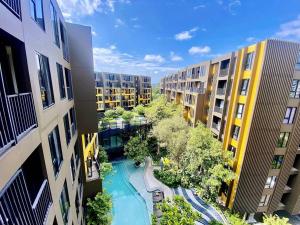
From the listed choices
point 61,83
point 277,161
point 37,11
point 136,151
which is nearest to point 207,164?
point 277,161

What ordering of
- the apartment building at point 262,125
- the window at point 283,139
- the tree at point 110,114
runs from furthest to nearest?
the tree at point 110,114
the window at point 283,139
the apartment building at point 262,125

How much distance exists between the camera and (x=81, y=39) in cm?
987

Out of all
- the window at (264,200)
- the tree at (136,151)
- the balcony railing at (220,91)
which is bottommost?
the window at (264,200)

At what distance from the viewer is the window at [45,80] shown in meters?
4.75

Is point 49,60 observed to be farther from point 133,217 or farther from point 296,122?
point 296,122

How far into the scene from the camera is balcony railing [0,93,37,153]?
2.50 m

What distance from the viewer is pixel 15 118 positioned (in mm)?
3033

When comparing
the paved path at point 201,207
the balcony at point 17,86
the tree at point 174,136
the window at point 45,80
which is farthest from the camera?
the tree at point 174,136

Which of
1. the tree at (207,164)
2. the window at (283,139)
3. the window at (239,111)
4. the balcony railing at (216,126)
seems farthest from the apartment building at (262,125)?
the tree at (207,164)

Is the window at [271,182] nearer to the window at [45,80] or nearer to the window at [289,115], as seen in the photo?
the window at [289,115]

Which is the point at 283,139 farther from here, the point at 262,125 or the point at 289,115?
the point at 262,125

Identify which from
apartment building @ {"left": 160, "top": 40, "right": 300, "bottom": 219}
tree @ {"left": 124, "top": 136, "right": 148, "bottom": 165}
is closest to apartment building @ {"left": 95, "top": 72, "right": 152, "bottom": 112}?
tree @ {"left": 124, "top": 136, "right": 148, "bottom": 165}

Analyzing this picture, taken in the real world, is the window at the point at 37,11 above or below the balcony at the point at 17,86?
above

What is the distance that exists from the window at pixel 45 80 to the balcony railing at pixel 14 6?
54.9 inches
